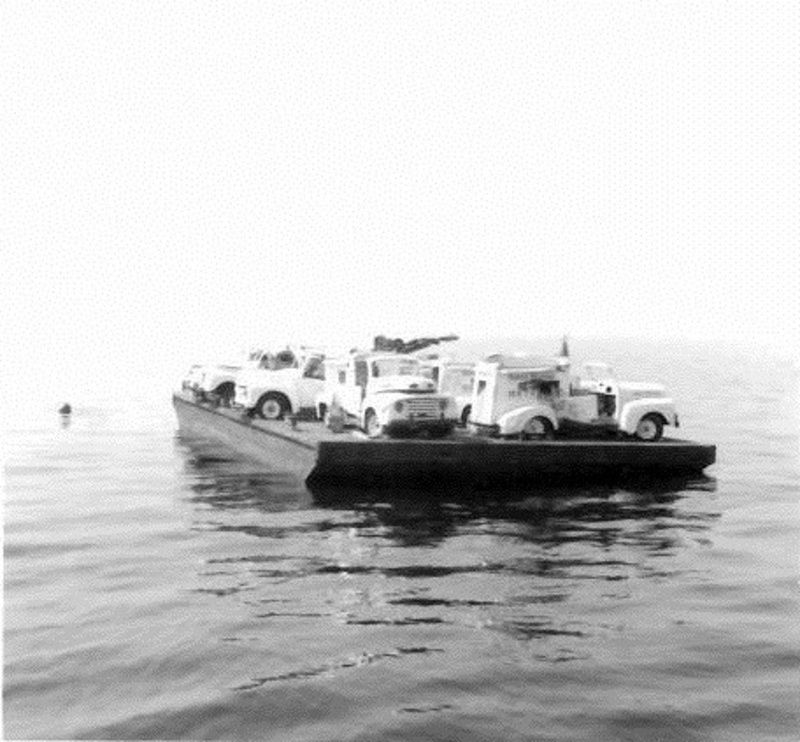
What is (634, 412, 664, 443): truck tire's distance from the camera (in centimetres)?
2606

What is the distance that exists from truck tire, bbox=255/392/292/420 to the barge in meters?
5.49

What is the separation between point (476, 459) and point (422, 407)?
1909 mm

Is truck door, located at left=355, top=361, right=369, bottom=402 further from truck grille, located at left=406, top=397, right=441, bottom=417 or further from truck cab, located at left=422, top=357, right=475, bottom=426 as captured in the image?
truck grille, located at left=406, top=397, right=441, bottom=417

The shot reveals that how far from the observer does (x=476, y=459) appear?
76.9 ft

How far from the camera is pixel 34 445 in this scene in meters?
37.7

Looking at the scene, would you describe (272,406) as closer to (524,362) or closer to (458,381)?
(458,381)

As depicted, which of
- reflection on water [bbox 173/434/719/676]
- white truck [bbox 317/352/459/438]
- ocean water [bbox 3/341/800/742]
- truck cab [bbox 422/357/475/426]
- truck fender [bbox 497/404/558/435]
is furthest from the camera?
truck cab [bbox 422/357/475/426]

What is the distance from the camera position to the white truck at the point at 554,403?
2486 cm

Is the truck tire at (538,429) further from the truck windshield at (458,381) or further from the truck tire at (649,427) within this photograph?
the truck windshield at (458,381)

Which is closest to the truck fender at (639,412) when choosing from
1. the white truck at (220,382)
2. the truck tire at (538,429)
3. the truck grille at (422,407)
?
the truck tire at (538,429)

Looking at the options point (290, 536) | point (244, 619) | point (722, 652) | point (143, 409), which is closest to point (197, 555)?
point (290, 536)

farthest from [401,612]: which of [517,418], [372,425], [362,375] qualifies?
[362,375]

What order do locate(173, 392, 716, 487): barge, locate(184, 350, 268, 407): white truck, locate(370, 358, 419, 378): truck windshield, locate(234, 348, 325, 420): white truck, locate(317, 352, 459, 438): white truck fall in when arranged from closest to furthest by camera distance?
locate(173, 392, 716, 487): barge → locate(317, 352, 459, 438): white truck → locate(370, 358, 419, 378): truck windshield → locate(234, 348, 325, 420): white truck → locate(184, 350, 268, 407): white truck

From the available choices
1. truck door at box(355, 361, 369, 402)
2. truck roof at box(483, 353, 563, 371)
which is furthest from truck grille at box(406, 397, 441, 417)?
truck door at box(355, 361, 369, 402)
